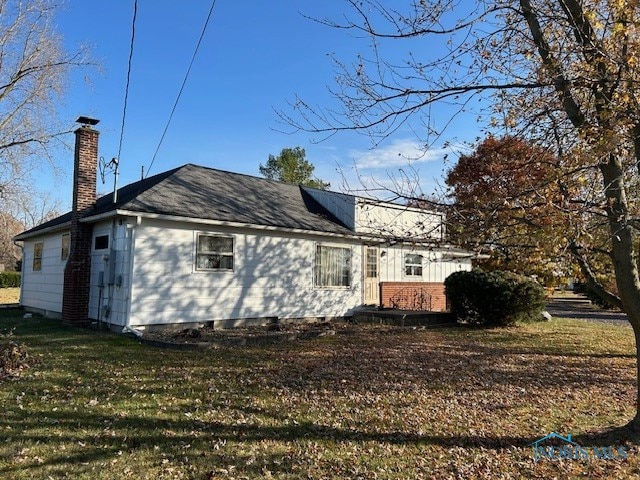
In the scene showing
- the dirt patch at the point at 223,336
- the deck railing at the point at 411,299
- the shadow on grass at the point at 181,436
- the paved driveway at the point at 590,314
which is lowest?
the paved driveway at the point at 590,314

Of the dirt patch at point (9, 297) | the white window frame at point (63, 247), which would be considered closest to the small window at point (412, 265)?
the white window frame at point (63, 247)

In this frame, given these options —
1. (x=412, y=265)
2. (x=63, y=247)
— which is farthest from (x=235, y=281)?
(x=412, y=265)

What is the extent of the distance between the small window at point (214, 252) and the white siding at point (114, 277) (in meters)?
1.79

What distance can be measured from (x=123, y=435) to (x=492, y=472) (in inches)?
142

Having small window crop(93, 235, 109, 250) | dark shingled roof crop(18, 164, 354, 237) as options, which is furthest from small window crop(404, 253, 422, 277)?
small window crop(93, 235, 109, 250)

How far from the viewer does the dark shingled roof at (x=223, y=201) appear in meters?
12.2

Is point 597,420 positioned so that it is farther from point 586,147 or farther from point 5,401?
point 5,401

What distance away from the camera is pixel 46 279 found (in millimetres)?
15547

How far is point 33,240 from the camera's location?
17.2 metres

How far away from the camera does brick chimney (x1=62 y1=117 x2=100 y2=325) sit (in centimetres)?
1280

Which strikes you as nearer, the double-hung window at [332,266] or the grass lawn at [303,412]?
the grass lawn at [303,412]

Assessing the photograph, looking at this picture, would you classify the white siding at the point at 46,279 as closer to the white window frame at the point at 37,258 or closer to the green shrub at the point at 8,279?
the white window frame at the point at 37,258

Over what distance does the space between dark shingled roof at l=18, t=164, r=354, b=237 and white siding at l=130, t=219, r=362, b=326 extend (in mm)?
410

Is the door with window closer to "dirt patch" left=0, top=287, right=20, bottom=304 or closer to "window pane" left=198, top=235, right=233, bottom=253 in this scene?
"window pane" left=198, top=235, right=233, bottom=253
